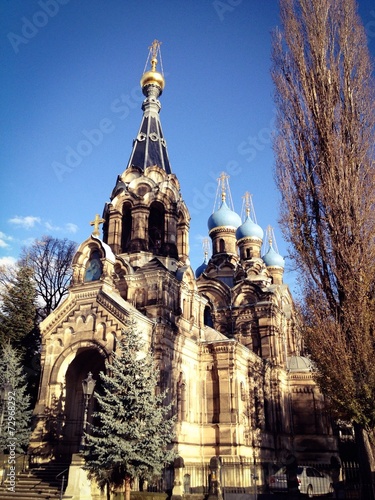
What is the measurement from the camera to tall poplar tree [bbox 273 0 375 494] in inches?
417

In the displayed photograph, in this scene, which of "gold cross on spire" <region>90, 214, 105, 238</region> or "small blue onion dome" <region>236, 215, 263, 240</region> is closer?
"gold cross on spire" <region>90, 214, 105, 238</region>

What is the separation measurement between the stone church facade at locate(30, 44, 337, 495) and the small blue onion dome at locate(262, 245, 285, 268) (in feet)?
21.0

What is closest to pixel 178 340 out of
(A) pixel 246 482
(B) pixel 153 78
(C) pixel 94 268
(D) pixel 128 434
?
(C) pixel 94 268

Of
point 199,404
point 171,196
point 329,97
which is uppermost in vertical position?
point 171,196

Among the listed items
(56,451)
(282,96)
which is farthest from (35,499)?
(282,96)

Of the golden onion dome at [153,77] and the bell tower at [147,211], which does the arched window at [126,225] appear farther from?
the golden onion dome at [153,77]

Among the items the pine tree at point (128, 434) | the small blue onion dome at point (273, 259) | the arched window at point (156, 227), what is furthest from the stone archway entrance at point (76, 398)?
the small blue onion dome at point (273, 259)

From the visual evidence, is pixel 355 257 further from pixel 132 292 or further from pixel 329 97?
pixel 132 292

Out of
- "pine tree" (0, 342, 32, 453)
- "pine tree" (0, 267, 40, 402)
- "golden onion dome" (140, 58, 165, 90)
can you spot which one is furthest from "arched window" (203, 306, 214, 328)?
"golden onion dome" (140, 58, 165, 90)

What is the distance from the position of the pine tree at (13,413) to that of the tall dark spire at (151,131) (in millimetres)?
12100

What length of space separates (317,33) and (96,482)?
1449cm

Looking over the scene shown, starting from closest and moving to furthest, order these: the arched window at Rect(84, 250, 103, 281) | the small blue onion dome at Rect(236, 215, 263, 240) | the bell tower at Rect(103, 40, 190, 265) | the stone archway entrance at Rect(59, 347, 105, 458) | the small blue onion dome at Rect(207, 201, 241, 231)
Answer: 1. the stone archway entrance at Rect(59, 347, 105, 458)
2. the arched window at Rect(84, 250, 103, 281)
3. the bell tower at Rect(103, 40, 190, 265)
4. the small blue onion dome at Rect(207, 201, 241, 231)
5. the small blue onion dome at Rect(236, 215, 263, 240)

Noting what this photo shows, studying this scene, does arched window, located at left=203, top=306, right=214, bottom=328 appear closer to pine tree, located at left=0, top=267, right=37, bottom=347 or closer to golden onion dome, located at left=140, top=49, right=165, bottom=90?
pine tree, located at left=0, top=267, right=37, bottom=347

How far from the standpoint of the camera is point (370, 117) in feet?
40.2
